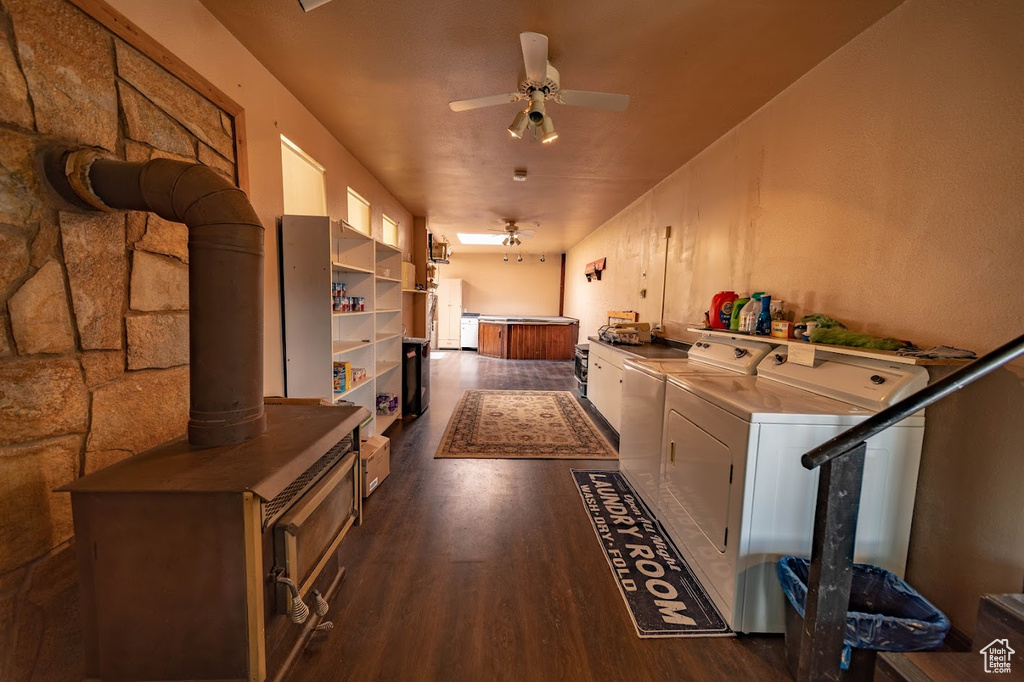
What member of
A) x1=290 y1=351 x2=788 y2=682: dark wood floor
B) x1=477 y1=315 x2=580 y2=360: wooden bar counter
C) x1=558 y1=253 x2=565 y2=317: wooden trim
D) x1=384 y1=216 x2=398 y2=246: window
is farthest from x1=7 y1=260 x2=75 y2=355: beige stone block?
x1=558 y1=253 x2=565 y2=317: wooden trim

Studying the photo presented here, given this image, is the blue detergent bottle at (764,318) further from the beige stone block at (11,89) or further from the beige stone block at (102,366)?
the beige stone block at (11,89)

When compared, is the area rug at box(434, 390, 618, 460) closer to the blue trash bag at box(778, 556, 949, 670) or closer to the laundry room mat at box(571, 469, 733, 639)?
the laundry room mat at box(571, 469, 733, 639)

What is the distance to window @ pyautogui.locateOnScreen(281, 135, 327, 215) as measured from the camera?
2904mm

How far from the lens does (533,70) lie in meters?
1.83

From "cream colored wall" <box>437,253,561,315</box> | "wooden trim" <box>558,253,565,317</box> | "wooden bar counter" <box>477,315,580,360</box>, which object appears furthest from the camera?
"cream colored wall" <box>437,253,561,315</box>

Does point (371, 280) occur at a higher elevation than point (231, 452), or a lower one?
higher

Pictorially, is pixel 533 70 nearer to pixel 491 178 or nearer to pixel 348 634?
pixel 491 178

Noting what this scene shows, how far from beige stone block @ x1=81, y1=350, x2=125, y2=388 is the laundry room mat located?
2160mm

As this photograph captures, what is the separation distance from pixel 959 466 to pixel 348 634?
2.35 meters

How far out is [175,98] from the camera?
153 cm

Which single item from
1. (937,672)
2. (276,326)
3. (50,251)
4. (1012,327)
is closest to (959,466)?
(1012,327)

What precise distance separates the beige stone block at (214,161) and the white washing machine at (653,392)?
2.52 meters

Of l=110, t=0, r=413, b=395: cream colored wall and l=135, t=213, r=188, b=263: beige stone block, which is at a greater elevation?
l=110, t=0, r=413, b=395: cream colored wall

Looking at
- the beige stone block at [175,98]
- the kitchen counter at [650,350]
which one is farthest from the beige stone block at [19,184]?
the kitchen counter at [650,350]
